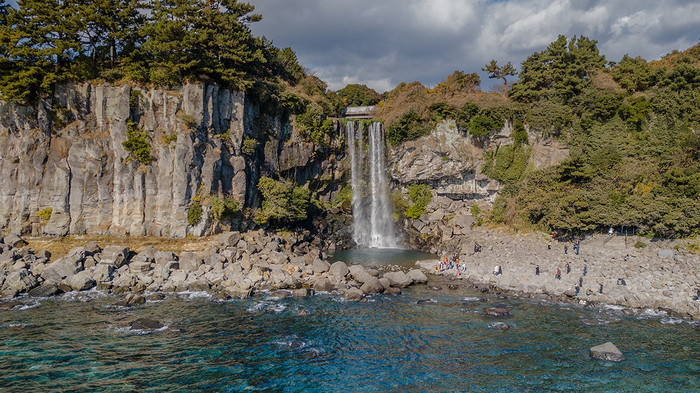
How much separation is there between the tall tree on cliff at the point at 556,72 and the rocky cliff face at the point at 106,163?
124ft

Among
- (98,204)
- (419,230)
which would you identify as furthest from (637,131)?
(98,204)

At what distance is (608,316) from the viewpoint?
74.3ft

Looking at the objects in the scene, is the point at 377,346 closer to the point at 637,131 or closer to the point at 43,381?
the point at 43,381

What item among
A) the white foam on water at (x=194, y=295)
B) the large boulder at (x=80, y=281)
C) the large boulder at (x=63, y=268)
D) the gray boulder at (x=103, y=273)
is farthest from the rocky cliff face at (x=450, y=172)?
the large boulder at (x=63, y=268)

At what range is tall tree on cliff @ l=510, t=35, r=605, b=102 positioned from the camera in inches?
1825

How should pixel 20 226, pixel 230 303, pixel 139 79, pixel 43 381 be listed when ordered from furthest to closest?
pixel 139 79 < pixel 20 226 < pixel 230 303 < pixel 43 381

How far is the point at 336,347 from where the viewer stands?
18.6 m

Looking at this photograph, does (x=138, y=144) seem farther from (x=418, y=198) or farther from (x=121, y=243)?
(x=418, y=198)

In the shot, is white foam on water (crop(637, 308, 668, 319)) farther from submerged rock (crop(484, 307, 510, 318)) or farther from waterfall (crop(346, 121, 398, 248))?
waterfall (crop(346, 121, 398, 248))

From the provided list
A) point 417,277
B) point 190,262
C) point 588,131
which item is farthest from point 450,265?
point 588,131

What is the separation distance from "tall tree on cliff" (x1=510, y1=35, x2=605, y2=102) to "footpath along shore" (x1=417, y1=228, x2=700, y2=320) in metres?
19.8

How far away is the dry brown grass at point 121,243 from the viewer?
32812 millimetres

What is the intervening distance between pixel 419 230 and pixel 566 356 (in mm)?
30473

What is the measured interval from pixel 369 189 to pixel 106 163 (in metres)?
29.1
